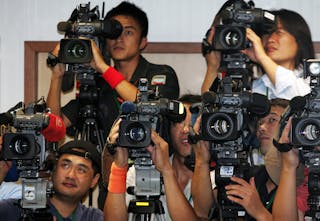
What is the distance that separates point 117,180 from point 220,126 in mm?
590

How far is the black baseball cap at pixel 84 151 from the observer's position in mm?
5984

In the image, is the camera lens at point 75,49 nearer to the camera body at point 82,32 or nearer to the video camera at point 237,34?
the camera body at point 82,32

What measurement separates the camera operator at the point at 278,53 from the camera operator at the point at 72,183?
0.75 m

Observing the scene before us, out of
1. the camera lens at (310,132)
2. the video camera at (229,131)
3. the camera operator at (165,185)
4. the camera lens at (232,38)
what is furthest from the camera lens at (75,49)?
the camera lens at (310,132)

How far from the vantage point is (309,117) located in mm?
5172

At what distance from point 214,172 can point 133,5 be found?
1447mm

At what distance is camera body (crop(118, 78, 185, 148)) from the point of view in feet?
17.9

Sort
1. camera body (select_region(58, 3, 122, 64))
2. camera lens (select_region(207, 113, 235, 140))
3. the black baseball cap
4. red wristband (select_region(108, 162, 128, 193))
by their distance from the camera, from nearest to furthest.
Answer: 1. camera lens (select_region(207, 113, 235, 140))
2. red wristband (select_region(108, 162, 128, 193))
3. the black baseball cap
4. camera body (select_region(58, 3, 122, 64))

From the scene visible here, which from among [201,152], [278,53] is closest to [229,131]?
[201,152]

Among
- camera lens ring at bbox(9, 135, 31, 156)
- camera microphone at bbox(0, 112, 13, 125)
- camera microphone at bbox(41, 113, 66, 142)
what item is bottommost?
camera lens ring at bbox(9, 135, 31, 156)

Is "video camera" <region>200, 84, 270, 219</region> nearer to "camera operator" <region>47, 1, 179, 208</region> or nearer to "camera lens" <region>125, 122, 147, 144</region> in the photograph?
"camera lens" <region>125, 122, 147, 144</region>

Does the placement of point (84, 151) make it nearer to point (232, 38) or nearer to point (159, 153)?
point (159, 153)

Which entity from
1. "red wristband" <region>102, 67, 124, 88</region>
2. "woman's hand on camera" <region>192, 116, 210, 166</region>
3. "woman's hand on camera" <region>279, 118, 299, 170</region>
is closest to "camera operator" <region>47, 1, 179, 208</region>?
"red wristband" <region>102, 67, 124, 88</region>

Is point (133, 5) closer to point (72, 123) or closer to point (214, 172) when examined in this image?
point (72, 123)
